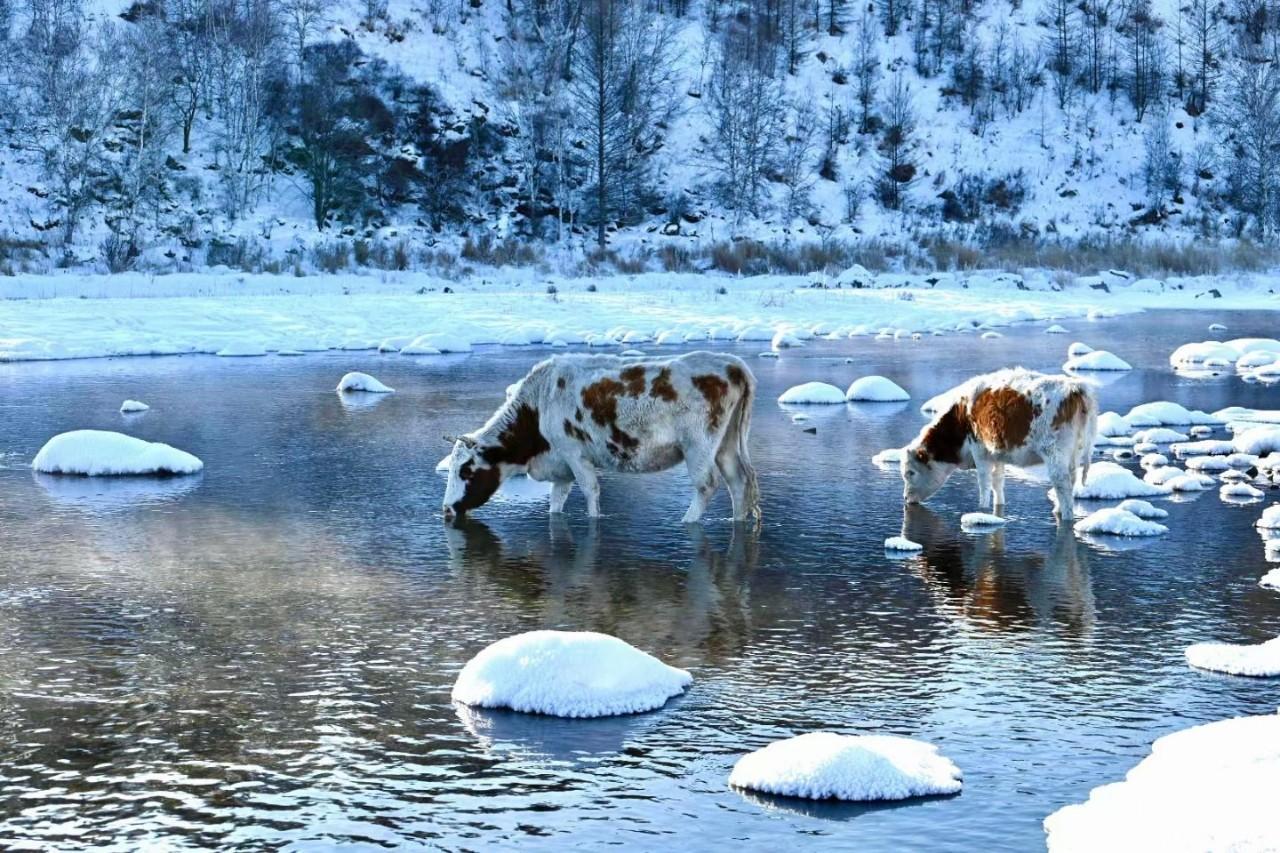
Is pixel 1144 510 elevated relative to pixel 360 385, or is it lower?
lower

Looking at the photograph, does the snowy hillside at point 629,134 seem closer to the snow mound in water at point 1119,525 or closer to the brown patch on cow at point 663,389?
the brown patch on cow at point 663,389

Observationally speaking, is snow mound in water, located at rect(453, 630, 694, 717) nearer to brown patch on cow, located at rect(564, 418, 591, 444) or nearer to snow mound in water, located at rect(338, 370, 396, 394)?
brown patch on cow, located at rect(564, 418, 591, 444)

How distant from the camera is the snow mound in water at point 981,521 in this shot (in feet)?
36.2

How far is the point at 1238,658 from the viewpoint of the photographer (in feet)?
23.7

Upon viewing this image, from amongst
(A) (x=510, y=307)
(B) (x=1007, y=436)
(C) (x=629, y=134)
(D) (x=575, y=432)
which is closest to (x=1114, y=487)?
(B) (x=1007, y=436)

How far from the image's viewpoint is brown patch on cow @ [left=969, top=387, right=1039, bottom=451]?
1106 centimetres

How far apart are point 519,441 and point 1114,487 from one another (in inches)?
187

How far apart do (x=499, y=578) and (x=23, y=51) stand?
5944 centimetres

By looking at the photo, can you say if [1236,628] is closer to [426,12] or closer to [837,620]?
[837,620]

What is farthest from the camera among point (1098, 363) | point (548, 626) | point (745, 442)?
point (1098, 363)

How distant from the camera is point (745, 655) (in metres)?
7.56

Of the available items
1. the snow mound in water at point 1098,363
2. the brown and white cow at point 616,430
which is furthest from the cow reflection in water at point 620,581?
the snow mound in water at point 1098,363

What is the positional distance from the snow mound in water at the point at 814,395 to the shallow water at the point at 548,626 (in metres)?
3.90

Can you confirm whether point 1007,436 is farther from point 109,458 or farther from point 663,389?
point 109,458
